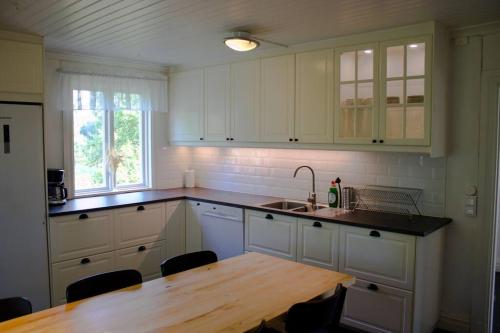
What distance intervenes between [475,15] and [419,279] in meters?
1.85

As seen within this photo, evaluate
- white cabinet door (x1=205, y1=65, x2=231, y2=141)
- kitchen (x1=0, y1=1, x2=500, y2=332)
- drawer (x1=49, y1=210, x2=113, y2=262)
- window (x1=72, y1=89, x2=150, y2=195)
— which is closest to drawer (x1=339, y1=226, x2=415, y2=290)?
kitchen (x1=0, y1=1, x2=500, y2=332)

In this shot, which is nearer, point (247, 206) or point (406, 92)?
point (406, 92)

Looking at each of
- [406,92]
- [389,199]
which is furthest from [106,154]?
[406,92]

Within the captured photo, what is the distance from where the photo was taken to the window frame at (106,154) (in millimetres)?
4219

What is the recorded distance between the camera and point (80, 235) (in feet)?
12.2

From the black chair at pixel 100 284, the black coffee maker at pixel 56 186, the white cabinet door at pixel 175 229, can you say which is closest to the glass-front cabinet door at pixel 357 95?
the white cabinet door at pixel 175 229

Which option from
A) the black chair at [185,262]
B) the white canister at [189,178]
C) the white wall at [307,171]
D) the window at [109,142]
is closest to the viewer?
the black chair at [185,262]

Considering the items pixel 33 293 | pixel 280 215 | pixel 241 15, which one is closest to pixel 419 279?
pixel 280 215

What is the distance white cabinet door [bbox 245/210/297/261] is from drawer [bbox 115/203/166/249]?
3.30 ft

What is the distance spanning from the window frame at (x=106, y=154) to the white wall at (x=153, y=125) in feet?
0.16

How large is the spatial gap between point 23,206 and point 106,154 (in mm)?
1350

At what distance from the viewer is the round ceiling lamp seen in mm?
3145

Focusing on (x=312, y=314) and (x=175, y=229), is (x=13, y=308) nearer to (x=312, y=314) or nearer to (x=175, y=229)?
(x=312, y=314)

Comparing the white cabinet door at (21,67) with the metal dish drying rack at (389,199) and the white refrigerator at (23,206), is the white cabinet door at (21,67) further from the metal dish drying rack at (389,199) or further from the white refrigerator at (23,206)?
the metal dish drying rack at (389,199)
